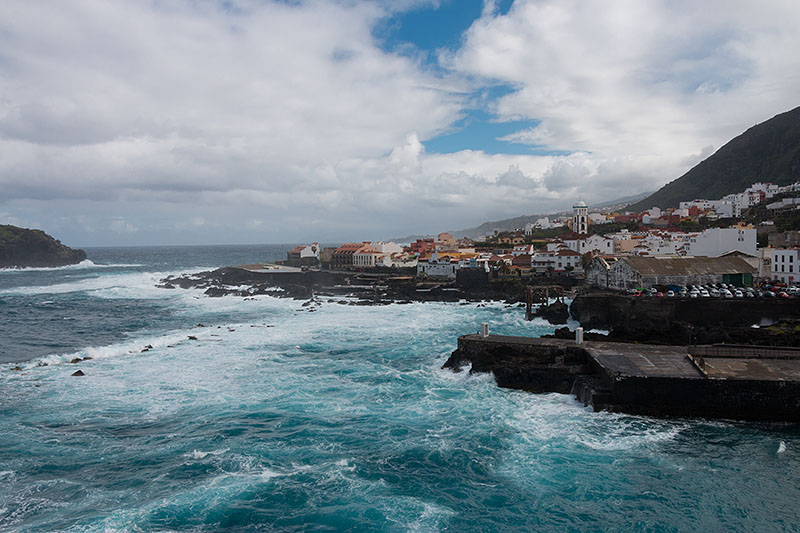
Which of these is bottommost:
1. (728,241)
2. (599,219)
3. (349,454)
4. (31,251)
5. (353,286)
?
(349,454)

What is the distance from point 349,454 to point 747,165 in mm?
131288

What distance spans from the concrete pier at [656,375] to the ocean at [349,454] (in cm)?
59

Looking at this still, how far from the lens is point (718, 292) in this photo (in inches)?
1219

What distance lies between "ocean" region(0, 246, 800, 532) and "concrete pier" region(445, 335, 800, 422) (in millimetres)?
587

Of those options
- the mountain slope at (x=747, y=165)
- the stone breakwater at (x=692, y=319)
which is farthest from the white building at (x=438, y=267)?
the mountain slope at (x=747, y=165)

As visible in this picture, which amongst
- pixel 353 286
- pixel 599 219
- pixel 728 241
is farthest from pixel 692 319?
pixel 599 219

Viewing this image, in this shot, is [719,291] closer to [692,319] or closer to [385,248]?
[692,319]

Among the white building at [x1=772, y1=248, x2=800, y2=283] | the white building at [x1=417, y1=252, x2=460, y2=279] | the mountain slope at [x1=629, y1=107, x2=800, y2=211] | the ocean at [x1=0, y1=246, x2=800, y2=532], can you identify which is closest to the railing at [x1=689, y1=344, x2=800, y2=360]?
the ocean at [x1=0, y1=246, x2=800, y2=532]

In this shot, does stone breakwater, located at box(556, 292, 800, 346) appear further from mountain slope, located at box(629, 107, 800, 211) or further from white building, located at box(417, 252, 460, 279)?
mountain slope, located at box(629, 107, 800, 211)

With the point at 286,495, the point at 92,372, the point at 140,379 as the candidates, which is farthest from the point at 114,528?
the point at 92,372

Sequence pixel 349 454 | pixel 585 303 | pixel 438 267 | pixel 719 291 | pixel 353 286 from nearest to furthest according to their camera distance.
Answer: pixel 349 454 → pixel 719 291 → pixel 585 303 → pixel 353 286 → pixel 438 267

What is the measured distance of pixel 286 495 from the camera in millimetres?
11898

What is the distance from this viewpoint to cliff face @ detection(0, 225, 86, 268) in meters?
108

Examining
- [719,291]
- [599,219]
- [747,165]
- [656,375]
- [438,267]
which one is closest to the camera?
[656,375]
